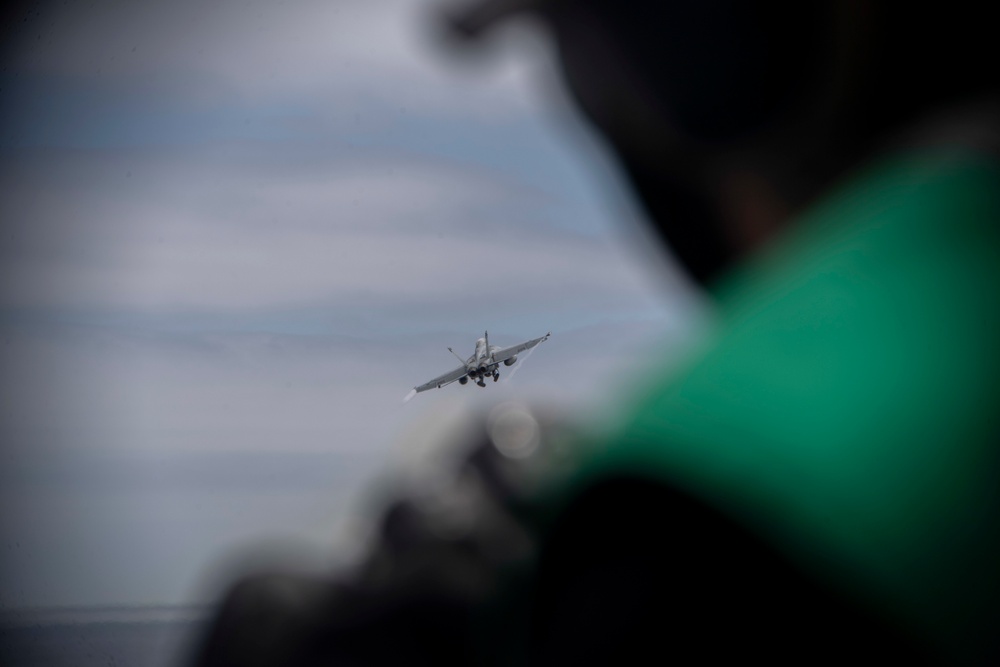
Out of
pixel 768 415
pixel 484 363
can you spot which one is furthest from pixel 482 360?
pixel 768 415

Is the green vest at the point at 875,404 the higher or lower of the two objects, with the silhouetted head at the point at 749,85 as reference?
lower

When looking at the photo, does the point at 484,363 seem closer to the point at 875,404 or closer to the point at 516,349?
the point at 516,349

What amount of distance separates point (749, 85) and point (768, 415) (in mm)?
→ 351

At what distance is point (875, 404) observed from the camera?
2.75 ft

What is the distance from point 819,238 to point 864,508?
0.29m

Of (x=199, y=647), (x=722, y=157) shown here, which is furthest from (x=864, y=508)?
(x=199, y=647)

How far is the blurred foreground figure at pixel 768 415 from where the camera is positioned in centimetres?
78

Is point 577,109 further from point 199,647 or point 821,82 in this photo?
point 199,647

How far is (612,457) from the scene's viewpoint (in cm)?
79

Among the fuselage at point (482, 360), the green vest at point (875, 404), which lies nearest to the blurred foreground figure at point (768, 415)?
the green vest at point (875, 404)

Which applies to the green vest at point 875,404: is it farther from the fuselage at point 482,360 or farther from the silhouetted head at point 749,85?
the fuselage at point 482,360

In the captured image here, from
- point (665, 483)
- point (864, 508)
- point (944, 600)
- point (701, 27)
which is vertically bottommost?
point (944, 600)

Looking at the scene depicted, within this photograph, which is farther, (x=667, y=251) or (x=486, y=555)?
(x=667, y=251)

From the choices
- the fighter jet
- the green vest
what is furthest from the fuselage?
the green vest
